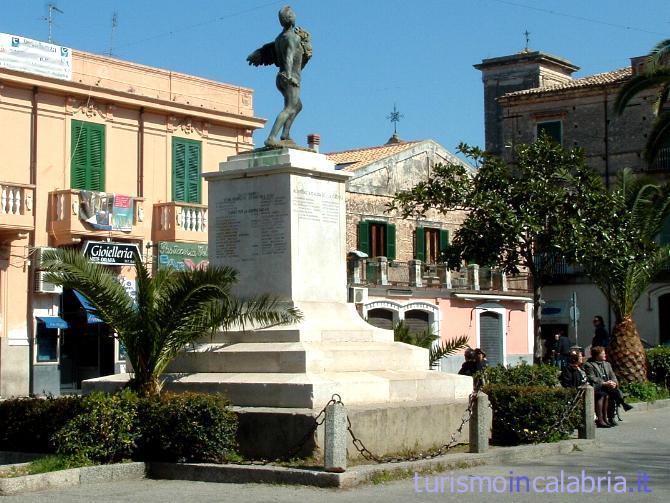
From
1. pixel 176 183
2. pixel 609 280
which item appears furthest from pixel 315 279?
pixel 176 183

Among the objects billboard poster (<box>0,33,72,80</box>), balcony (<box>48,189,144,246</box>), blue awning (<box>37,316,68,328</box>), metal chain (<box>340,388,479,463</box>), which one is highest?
billboard poster (<box>0,33,72,80</box>)

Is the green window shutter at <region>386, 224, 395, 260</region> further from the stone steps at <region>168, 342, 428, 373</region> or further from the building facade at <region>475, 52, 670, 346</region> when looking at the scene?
the stone steps at <region>168, 342, 428, 373</region>

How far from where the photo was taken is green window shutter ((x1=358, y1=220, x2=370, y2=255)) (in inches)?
1651

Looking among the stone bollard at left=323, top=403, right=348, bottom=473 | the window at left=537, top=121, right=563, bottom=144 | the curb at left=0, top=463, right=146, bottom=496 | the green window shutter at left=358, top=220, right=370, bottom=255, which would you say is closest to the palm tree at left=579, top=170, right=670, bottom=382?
the stone bollard at left=323, top=403, right=348, bottom=473

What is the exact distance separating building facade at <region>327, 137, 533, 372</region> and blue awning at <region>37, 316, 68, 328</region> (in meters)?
10.7

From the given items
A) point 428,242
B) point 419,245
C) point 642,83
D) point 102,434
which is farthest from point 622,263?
point 428,242

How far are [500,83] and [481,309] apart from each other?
13.7 metres

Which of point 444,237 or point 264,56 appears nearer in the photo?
point 264,56

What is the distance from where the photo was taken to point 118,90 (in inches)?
→ 1291

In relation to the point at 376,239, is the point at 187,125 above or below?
above

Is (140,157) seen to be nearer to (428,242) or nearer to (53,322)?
(53,322)

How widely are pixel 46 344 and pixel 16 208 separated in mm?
3688

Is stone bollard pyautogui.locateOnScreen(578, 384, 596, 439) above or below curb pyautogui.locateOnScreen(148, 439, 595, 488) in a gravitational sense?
above

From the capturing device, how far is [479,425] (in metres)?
13.2
